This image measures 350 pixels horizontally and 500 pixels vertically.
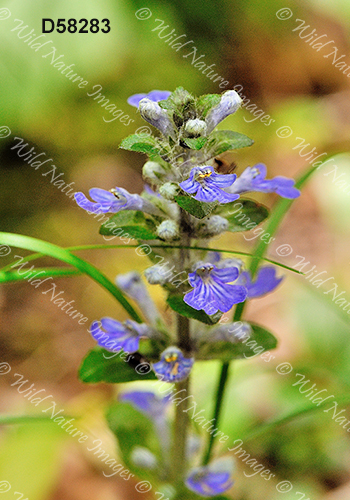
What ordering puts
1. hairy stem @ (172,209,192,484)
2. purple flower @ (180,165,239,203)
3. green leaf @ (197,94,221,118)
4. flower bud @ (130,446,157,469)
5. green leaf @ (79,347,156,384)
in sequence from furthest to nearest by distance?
flower bud @ (130,446,157,469) < green leaf @ (79,347,156,384) < hairy stem @ (172,209,192,484) < green leaf @ (197,94,221,118) < purple flower @ (180,165,239,203)

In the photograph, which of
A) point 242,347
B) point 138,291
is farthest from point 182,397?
point 138,291

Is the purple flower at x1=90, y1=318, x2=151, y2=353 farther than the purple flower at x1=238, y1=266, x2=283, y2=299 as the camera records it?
No

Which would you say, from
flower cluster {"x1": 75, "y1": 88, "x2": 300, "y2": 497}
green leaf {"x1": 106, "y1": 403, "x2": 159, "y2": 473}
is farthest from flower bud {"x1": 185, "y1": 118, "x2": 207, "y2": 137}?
green leaf {"x1": 106, "y1": 403, "x2": 159, "y2": 473}

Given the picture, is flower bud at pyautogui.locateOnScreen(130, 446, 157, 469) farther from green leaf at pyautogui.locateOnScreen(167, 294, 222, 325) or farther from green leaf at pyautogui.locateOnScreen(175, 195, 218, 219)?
green leaf at pyautogui.locateOnScreen(175, 195, 218, 219)

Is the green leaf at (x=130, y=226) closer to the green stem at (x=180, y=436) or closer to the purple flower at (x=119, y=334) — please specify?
the purple flower at (x=119, y=334)

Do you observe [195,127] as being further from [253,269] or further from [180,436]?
[180,436]

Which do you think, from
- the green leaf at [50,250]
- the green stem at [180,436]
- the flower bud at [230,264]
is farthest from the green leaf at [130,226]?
the green stem at [180,436]
